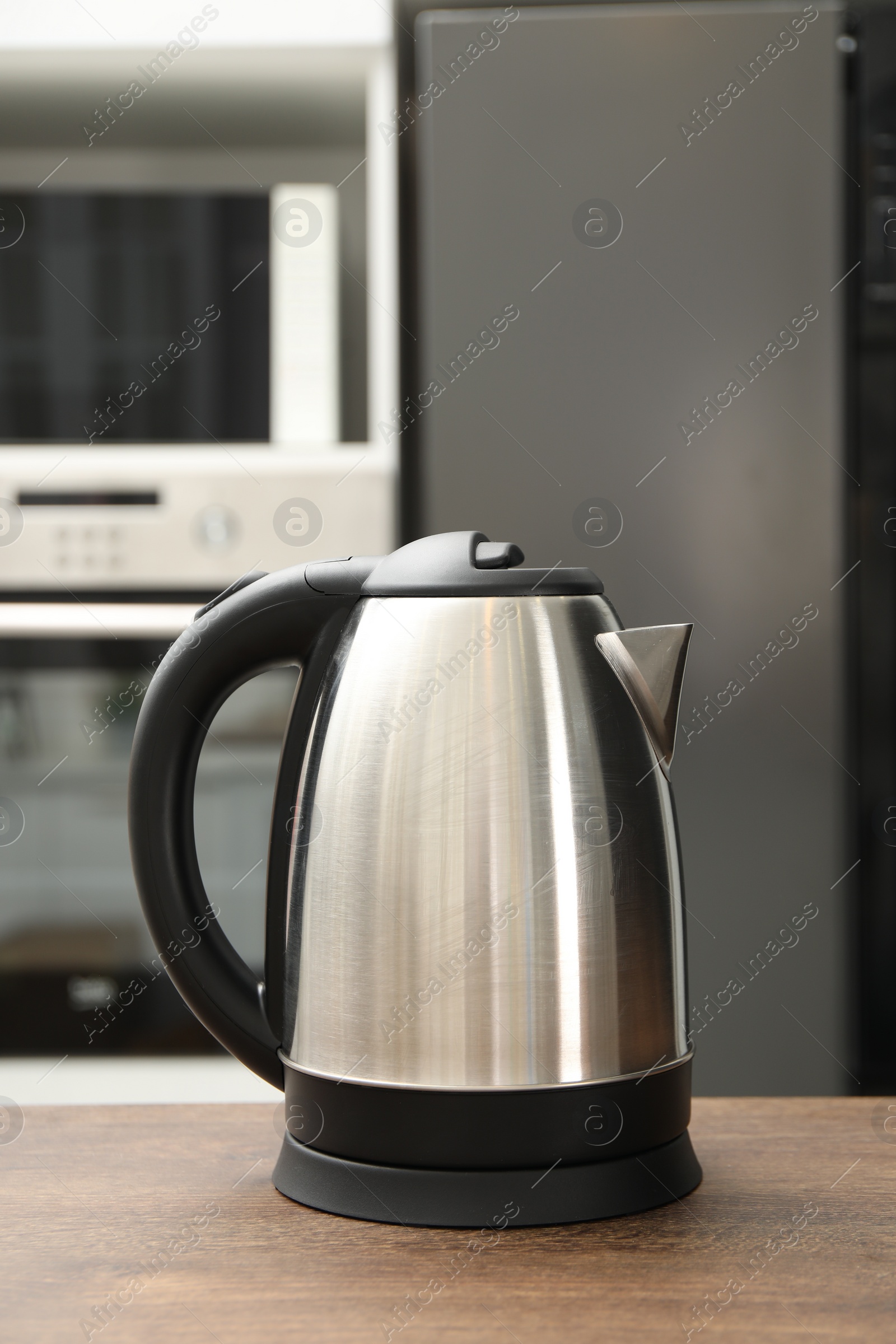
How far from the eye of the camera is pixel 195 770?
1.58ft

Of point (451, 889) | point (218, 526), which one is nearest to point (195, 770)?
point (451, 889)

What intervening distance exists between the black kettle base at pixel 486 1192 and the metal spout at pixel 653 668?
159 mm

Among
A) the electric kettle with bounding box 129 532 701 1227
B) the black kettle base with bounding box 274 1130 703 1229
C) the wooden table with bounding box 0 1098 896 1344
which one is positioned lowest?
the wooden table with bounding box 0 1098 896 1344

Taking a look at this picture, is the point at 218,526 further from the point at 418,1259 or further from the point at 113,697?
the point at 418,1259

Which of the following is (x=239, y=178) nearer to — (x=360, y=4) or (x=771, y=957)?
(x=360, y=4)

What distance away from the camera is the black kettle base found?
42cm

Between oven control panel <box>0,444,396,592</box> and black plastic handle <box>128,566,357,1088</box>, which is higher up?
oven control panel <box>0,444,396,592</box>

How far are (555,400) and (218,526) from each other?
380 millimetres

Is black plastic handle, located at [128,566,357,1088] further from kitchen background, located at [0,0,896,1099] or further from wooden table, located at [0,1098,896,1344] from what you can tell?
kitchen background, located at [0,0,896,1099]

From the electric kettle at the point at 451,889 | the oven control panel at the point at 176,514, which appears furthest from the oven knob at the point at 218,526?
the electric kettle at the point at 451,889

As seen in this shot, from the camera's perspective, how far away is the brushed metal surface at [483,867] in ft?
1.39

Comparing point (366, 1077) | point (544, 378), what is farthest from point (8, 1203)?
point (544, 378)

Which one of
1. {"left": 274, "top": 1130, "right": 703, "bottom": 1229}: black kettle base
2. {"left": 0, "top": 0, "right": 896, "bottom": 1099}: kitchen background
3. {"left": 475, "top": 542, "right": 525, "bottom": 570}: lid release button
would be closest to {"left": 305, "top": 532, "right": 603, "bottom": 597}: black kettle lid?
{"left": 475, "top": 542, "right": 525, "bottom": 570}: lid release button

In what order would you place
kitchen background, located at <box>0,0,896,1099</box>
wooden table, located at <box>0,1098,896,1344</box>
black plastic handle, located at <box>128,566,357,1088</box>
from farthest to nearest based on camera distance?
1. kitchen background, located at <box>0,0,896,1099</box>
2. black plastic handle, located at <box>128,566,357,1088</box>
3. wooden table, located at <box>0,1098,896,1344</box>
